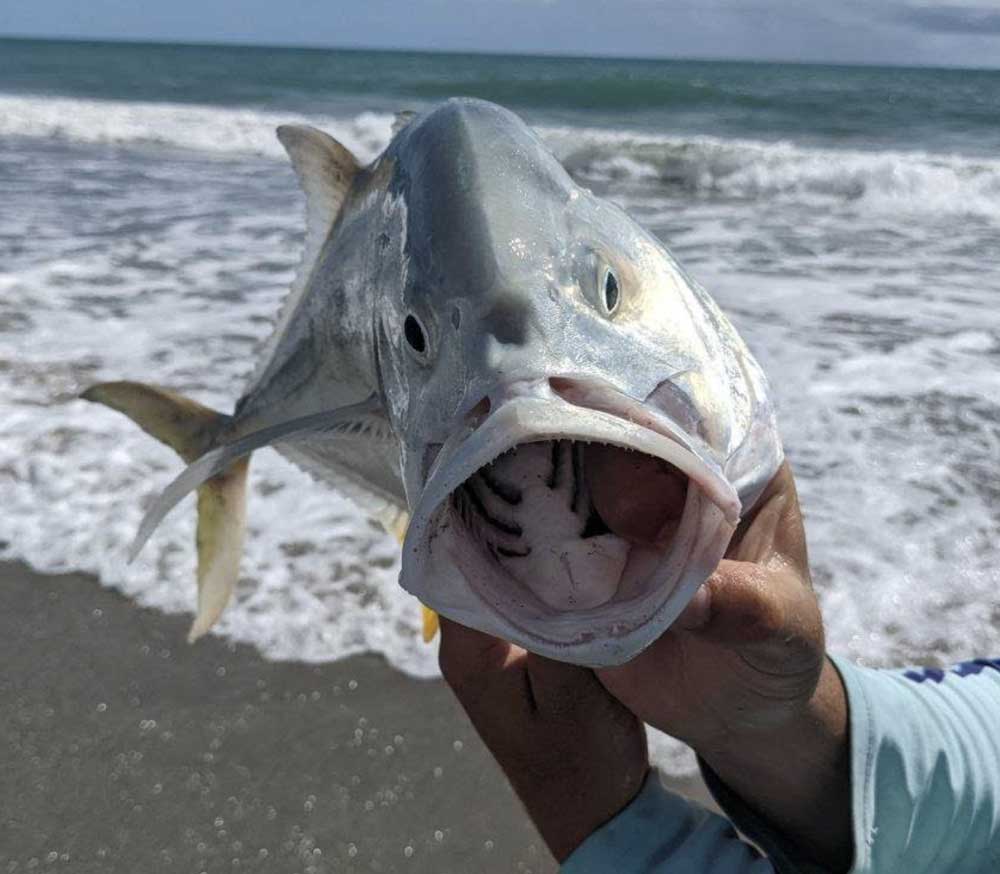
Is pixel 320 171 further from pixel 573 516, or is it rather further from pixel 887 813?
pixel 887 813

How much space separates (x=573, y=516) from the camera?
45.9 inches

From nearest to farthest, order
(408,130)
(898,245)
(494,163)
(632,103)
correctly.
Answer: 1. (494,163)
2. (408,130)
3. (898,245)
4. (632,103)

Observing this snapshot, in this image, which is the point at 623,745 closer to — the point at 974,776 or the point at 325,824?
the point at 974,776

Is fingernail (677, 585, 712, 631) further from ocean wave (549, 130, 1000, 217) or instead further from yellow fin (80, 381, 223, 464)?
ocean wave (549, 130, 1000, 217)

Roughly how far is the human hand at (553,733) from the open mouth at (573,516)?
57cm

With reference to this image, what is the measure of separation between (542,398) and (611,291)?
0.89 feet

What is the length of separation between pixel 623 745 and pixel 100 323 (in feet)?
15.9

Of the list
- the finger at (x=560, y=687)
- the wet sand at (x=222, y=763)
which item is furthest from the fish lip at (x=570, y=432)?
the wet sand at (x=222, y=763)

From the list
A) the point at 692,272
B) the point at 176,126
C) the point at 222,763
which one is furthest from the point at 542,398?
the point at 176,126

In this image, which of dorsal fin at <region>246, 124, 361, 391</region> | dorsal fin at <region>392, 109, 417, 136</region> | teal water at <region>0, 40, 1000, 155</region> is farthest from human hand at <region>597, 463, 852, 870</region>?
teal water at <region>0, 40, 1000, 155</region>

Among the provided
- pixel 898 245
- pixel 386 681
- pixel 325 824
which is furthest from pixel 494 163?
pixel 898 245

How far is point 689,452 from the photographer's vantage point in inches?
37.7

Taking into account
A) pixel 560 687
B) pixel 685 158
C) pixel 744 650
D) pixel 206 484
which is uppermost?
pixel 744 650

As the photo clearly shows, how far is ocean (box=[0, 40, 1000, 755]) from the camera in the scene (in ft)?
10.9
